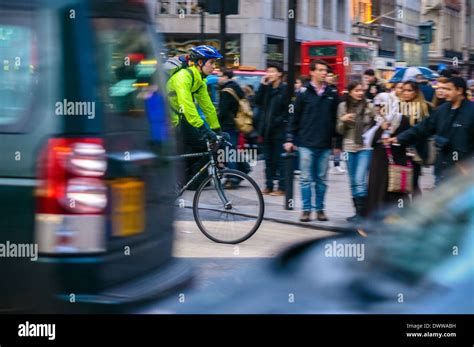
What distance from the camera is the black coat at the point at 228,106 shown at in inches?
438

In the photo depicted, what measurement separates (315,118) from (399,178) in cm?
122

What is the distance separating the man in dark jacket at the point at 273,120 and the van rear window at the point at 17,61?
282 inches

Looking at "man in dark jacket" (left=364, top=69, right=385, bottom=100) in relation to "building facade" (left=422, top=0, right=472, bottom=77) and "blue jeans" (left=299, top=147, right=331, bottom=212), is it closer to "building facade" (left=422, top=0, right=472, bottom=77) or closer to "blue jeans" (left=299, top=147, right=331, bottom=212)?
"blue jeans" (left=299, top=147, right=331, bottom=212)

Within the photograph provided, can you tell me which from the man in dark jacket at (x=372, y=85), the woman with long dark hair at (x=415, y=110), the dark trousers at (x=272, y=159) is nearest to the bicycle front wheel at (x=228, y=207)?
the woman with long dark hair at (x=415, y=110)

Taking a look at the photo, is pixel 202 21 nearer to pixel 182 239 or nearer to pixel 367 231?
pixel 182 239

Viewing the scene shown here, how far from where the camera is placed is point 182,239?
7.76m

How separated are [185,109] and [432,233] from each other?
4.80 metres

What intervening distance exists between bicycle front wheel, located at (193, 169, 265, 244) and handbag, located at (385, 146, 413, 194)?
1319mm

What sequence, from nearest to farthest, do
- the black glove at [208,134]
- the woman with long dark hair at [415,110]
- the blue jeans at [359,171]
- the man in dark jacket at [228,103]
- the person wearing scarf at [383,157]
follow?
1. the black glove at [208,134]
2. the person wearing scarf at [383,157]
3. the woman with long dark hair at [415,110]
4. the blue jeans at [359,171]
5. the man in dark jacket at [228,103]

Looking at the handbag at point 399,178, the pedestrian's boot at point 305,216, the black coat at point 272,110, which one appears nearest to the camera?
the handbag at point 399,178

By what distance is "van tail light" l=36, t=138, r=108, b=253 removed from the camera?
382 centimetres

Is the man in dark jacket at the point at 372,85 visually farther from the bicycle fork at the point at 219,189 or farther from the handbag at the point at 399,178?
the bicycle fork at the point at 219,189

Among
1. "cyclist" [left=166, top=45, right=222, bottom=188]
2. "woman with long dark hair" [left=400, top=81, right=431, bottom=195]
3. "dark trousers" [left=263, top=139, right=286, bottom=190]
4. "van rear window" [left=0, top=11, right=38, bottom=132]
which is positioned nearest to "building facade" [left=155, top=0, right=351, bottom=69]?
"cyclist" [left=166, top=45, right=222, bottom=188]

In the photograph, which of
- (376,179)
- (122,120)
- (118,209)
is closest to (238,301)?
(118,209)
